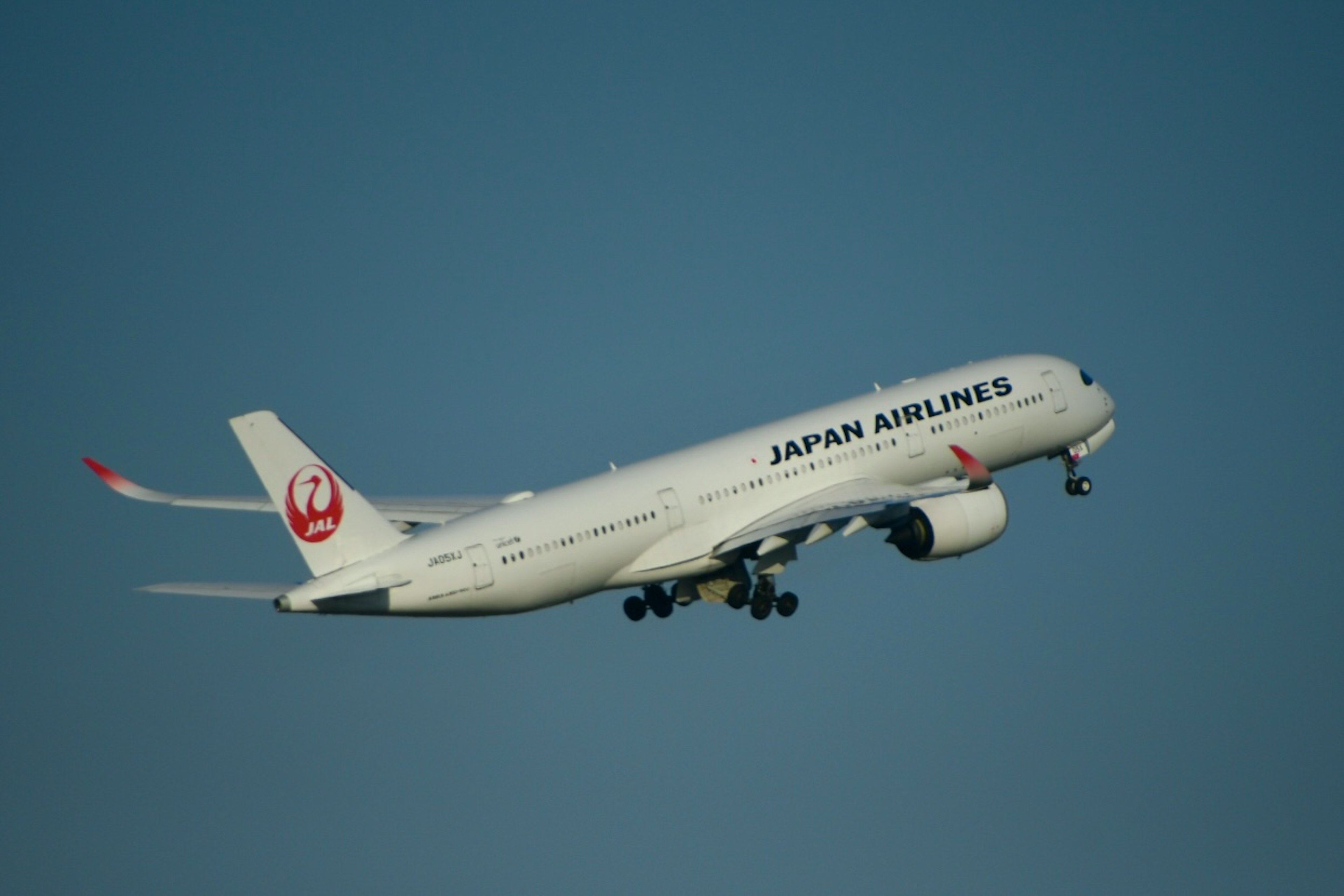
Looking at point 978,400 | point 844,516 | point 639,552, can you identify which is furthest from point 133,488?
point 978,400

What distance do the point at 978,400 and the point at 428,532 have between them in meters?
21.1

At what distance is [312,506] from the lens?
185 ft

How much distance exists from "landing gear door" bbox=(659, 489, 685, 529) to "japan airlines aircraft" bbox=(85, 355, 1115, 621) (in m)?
0.04

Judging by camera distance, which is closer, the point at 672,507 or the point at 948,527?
the point at 672,507

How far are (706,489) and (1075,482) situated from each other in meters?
18.4

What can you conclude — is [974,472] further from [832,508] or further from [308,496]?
[308,496]

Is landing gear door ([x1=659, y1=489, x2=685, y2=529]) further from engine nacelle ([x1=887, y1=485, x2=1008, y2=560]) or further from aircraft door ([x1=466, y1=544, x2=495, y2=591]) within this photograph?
engine nacelle ([x1=887, y1=485, x2=1008, y2=560])

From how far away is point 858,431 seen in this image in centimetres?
6681

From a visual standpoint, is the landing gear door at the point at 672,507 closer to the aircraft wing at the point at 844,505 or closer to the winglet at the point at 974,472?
the aircraft wing at the point at 844,505

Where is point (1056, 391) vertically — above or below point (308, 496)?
above

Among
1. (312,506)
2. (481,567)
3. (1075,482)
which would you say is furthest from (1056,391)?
(312,506)

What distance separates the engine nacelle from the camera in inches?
2576

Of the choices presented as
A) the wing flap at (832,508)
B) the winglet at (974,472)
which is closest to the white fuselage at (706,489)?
the wing flap at (832,508)

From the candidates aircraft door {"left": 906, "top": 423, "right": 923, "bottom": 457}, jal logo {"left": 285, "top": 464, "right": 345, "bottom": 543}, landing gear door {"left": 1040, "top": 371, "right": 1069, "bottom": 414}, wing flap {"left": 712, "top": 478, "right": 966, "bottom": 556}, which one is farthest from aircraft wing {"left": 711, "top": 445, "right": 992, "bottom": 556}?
jal logo {"left": 285, "top": 464, "right": 345, "bottom": 543}
